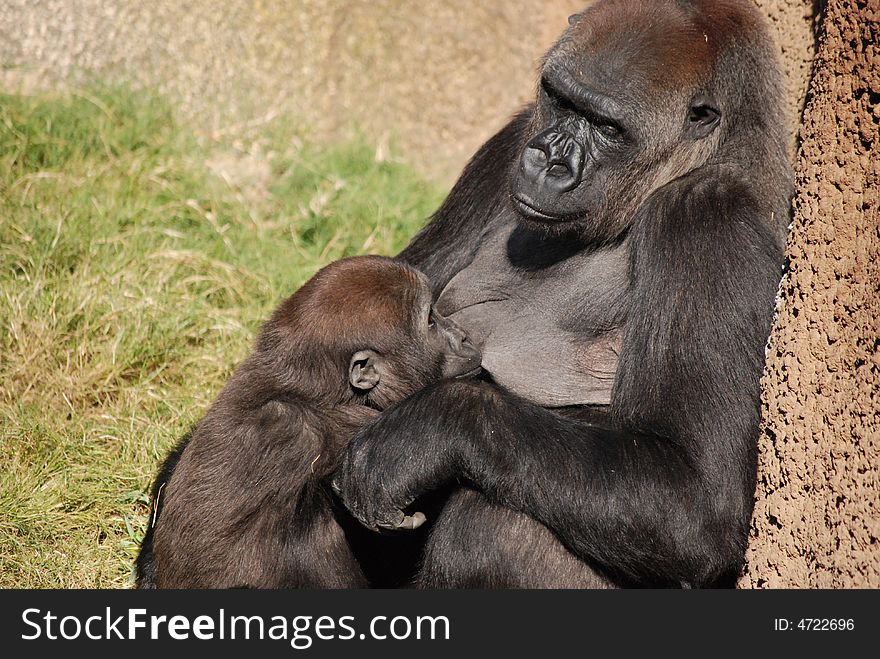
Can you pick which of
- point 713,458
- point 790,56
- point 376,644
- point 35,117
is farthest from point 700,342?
point 35,117

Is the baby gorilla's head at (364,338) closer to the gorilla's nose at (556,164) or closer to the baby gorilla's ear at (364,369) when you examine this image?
the baby gorilla's ear at (364,369)

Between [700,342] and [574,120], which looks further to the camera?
[574,120]

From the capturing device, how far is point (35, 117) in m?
6.04

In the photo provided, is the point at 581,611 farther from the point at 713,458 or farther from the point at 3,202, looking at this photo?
the point at 3,202

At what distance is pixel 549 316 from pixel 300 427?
93cm

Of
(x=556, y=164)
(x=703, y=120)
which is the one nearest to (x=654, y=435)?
(x=556, y=164)

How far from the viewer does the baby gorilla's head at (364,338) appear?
3.54m

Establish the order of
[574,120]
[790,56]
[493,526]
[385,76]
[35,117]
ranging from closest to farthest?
[493,526] → [574,120] → [790,56] → [35,117] → [385,76]

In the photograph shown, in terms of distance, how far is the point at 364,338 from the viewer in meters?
3.54

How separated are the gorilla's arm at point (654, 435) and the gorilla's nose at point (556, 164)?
0.32 metres

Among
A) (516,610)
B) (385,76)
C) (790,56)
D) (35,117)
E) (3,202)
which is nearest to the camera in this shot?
(516,610)

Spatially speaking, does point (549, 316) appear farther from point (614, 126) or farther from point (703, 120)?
point (703, 120)

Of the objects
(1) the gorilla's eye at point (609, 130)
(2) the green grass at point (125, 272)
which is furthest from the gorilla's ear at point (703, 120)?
(2) the green grass at point (125, 272)

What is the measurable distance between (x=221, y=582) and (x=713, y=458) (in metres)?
1.55
